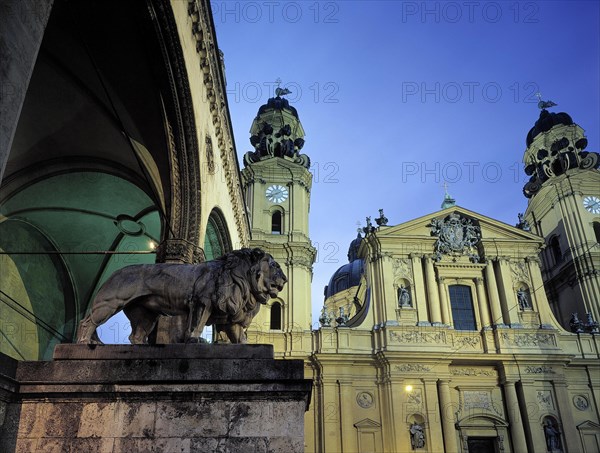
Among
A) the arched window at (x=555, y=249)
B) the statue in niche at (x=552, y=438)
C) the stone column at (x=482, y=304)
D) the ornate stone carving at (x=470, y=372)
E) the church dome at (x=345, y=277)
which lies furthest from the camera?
the church dome at (x=345, y=277)

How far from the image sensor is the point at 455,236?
31.0 metres

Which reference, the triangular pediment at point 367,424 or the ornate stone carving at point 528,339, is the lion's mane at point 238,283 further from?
Result: the ornate stone carving at point 528,339

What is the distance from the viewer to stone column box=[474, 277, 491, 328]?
28875 mm

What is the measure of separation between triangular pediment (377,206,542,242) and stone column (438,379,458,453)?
8.25m

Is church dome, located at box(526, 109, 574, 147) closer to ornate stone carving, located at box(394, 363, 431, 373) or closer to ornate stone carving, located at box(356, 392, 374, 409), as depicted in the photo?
ornate stone carving, located at box(394, 363, 431, 373)

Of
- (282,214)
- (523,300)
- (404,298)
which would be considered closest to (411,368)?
(404,298)

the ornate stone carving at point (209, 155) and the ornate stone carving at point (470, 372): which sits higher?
the ornate stone carving at point (209, 155)

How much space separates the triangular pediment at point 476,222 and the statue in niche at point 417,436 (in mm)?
10135

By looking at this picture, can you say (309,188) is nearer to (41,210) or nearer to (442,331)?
(442,331)

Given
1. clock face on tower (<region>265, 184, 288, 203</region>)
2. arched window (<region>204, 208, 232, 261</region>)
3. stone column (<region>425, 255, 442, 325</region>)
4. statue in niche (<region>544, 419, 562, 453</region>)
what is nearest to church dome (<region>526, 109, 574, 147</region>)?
stone column (<region>425, 255, 442, 325</region>)

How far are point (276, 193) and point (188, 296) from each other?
26.5m

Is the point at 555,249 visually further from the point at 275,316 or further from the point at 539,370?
the point at 275,316

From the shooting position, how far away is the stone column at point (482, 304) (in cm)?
2888

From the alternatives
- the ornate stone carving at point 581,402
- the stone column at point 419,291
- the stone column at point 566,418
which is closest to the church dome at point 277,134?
the stone column at point 419,291
